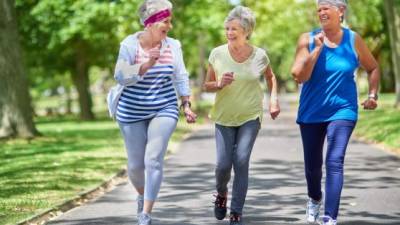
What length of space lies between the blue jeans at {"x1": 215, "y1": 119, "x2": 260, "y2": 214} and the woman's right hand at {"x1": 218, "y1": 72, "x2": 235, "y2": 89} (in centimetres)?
40

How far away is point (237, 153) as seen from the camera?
6.72 meters

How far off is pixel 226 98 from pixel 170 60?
58cm

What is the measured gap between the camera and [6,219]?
750 centimetres

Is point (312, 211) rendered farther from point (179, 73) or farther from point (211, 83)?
point (179, 73)

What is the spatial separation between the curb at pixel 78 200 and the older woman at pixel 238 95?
1983 millimetres

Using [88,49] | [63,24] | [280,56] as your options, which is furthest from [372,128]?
[280,56]

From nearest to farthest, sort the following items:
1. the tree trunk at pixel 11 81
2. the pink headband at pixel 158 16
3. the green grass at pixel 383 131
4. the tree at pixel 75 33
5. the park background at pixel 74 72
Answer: the pink headband at pixel 158 16
the park background at pixel 74 72
the green grass at pixel 383 131
the tree trunk at pixel 11 81
the tree at pixel 75 33

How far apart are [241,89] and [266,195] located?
2771 mm

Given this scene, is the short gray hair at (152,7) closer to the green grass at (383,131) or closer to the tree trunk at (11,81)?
the green grass at (383,131)

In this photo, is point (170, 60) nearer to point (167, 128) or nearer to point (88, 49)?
point (167, 128)

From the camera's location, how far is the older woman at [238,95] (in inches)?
260

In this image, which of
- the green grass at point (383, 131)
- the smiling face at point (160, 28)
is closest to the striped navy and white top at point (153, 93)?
the smiling face at point (160, 28)

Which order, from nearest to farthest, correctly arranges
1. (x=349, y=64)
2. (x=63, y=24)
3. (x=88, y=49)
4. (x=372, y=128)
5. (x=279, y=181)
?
(x=349, y=64) < (x=279, y=181) < (x=372, y=128) < (x=63, y=24) < (x=88, y=49)

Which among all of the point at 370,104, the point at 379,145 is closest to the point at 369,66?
the point at 370,104
